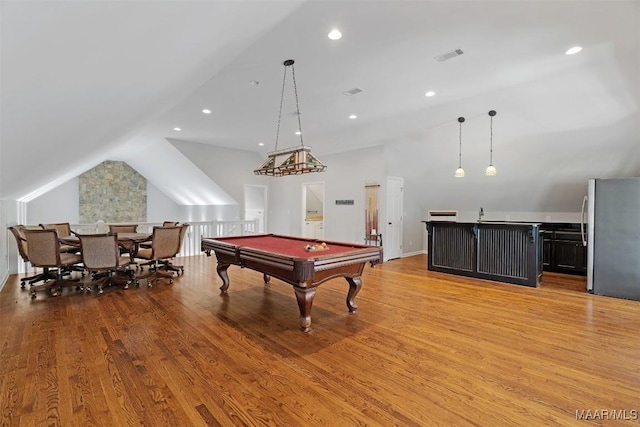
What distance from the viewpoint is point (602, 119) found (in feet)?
16.9

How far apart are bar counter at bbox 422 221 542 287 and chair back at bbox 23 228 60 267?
6.51m

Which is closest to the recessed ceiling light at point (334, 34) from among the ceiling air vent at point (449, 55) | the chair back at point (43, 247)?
the ceiling air vent at point (449, 55)

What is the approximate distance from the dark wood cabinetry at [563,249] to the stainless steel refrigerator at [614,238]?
1433 mm

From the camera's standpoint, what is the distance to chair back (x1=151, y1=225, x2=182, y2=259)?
519 cm

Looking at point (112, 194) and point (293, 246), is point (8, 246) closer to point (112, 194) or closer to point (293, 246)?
point (293, 246)

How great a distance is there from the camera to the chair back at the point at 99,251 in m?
4.49

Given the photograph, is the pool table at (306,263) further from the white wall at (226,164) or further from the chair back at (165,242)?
the white wall at (226,164)

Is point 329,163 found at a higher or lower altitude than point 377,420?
higher

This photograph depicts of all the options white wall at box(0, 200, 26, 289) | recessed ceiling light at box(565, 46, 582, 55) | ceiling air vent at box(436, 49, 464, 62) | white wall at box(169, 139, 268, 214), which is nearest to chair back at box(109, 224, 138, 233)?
white wall at box(0, 200, 26, 289)

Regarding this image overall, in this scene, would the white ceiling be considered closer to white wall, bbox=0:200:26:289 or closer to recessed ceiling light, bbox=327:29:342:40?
recessed ceiling light, bbox=327:29:342:40

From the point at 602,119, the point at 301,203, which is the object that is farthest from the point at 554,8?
the point at 301,203

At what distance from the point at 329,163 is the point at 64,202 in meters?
9.04

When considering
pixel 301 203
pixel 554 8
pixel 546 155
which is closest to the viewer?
pixel 554 8

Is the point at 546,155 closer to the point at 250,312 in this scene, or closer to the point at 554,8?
the point at 554,8
